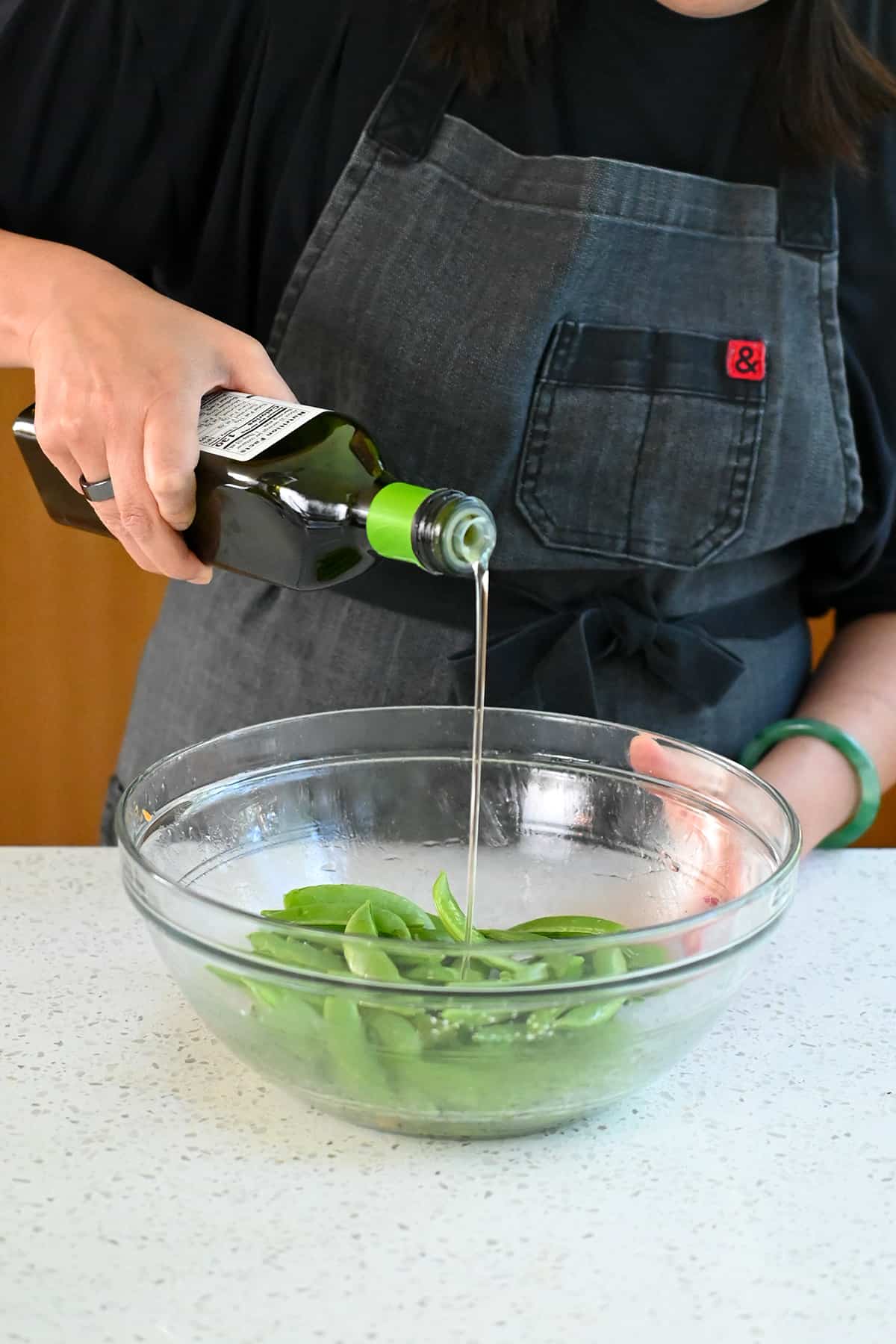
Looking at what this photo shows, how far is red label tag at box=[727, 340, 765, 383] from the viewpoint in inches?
43.8

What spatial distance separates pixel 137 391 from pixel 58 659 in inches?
48.3

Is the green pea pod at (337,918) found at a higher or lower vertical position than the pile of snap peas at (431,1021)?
lower

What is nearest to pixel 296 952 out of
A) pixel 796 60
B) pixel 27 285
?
pixel 27 285

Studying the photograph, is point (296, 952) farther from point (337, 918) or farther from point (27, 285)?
point (27, 285)

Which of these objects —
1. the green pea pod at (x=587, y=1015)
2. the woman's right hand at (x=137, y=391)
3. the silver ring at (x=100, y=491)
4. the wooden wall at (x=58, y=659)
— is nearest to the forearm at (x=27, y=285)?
the woman's right hand at (x=137, y=391)

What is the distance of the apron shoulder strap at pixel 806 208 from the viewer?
43.8 inches

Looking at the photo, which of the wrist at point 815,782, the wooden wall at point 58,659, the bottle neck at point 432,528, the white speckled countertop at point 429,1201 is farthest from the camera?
the wooden wall at point 58,659

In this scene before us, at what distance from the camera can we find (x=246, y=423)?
78 cm

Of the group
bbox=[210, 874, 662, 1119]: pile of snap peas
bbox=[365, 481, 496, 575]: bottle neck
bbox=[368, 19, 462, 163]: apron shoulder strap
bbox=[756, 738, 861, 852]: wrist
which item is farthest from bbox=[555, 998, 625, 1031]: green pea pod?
bbox=[368, 19, 462, 163]: apron shoulder strap

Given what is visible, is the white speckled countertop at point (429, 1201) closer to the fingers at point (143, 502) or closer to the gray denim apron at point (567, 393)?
the fingers at point (143, 502)

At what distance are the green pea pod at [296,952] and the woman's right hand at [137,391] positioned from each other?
0.29m

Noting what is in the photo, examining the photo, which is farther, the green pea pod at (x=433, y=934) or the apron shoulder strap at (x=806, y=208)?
the apron shoulder strap at (x=806, y=208)

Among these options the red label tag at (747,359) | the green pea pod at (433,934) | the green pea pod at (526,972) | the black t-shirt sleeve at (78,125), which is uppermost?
the black t-shirt sleeve at (78,125)

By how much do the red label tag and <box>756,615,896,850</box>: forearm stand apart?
29 cm
